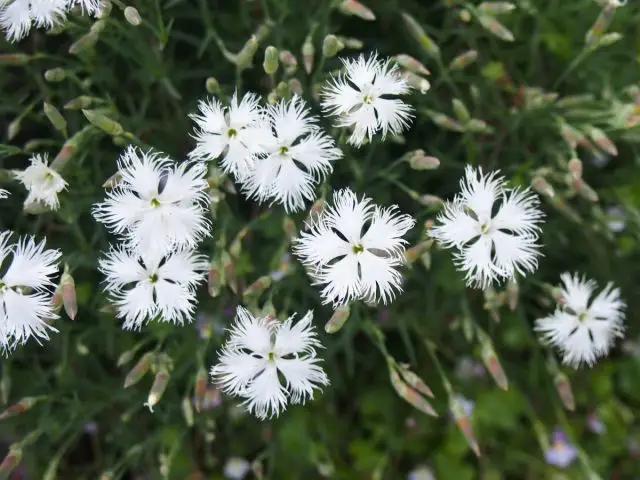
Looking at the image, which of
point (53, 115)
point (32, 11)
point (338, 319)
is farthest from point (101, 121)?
point (338, 319)

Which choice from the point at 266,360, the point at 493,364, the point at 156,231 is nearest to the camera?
the point at 156,231

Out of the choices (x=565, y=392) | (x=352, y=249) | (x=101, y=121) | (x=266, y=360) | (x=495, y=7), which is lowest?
(x=565, y=392)

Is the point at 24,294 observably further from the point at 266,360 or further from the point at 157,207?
the point at 266,360

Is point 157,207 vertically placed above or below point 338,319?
above

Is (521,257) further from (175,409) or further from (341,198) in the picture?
(175,409)

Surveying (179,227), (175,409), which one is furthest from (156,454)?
(179,227)

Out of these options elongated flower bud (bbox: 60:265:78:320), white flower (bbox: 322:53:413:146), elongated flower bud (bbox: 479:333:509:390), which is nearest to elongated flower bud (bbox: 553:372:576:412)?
elongated flower bud (bbox: 479:333:509:390)
